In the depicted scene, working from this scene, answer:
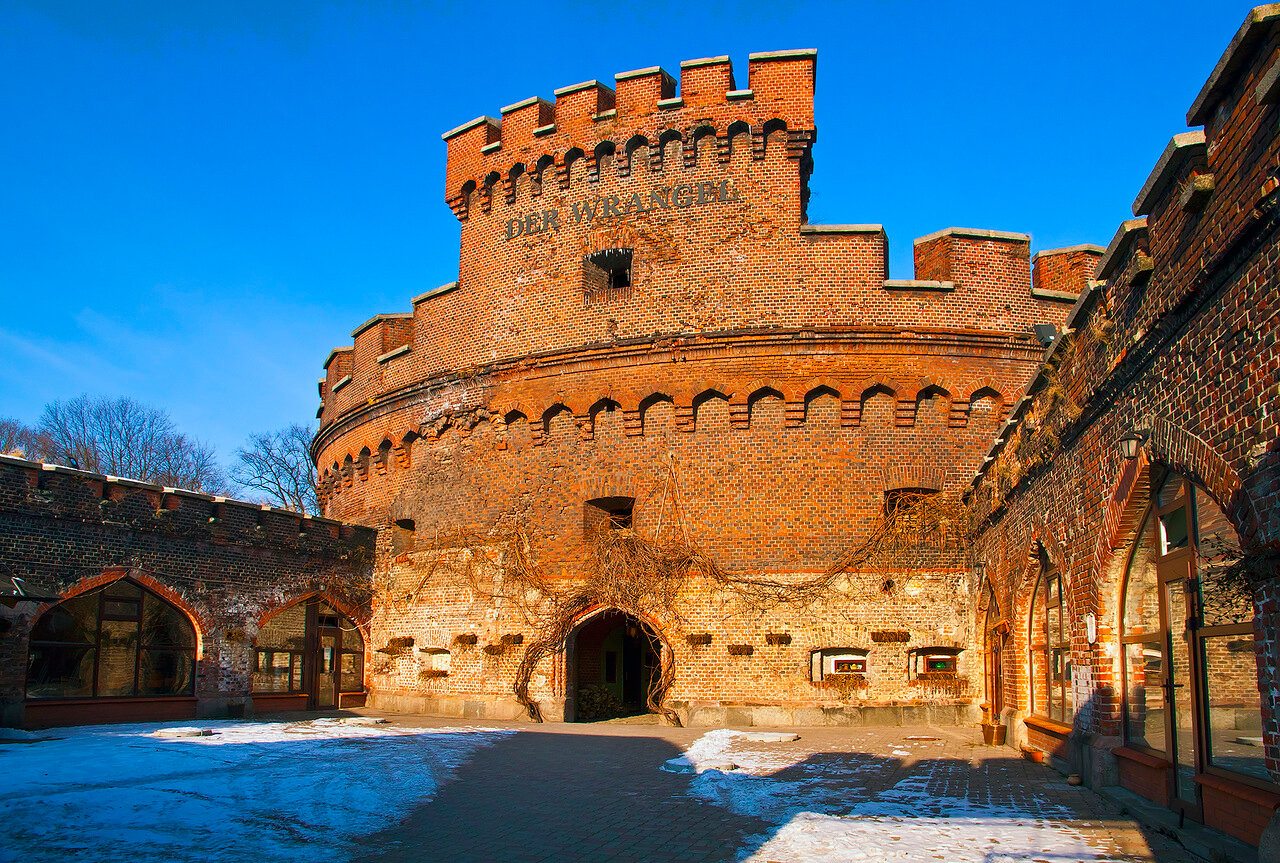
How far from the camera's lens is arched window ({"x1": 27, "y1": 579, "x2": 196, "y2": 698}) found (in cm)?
1438

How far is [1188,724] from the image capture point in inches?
258

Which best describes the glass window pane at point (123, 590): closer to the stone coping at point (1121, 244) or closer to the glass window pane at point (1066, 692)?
the glass window pane at point (1066, 692)

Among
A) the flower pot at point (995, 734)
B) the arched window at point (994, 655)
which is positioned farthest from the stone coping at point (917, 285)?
the flower pot at point (995, 734)

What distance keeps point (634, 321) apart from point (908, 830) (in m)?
11.3

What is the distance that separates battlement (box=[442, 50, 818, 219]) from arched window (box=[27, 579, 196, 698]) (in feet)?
31.1

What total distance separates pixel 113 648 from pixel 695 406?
10295 millimetres

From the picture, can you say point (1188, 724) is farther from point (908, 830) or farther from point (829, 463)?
point (829, 463)

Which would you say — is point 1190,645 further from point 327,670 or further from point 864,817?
point 327,670

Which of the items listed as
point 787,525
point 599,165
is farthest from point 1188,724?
point 599,165

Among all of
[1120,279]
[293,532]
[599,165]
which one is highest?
[599,165]

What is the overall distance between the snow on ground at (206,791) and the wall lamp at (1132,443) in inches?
256

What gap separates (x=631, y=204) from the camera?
17562 mm

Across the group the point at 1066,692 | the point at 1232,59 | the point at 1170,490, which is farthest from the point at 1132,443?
the point at 1066,692

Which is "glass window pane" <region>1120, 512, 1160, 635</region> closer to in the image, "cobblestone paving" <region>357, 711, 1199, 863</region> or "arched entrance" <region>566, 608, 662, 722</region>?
"cobblestone paving" <region>357, 711, 1199, 863</region>
